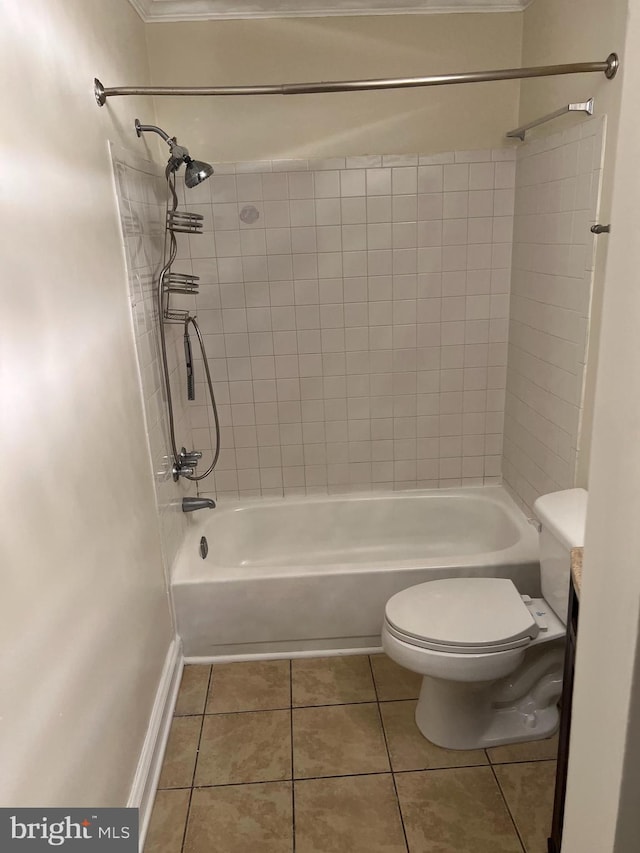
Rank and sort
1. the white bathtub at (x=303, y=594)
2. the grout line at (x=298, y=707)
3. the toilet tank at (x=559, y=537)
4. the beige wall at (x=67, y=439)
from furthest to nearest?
1. the white bathtub at (x=303, y=594)
2. the grout line at (x=298, y=707)
3. the toilet tank at (x=559, y=537)
4. the beige wall at (x=67, y=439)

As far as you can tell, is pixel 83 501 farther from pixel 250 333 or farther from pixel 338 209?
pixel 338 209

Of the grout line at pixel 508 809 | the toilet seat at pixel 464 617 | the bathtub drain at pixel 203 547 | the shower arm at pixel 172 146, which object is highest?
the shower arm at pixel 172 146

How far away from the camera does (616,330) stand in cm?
63

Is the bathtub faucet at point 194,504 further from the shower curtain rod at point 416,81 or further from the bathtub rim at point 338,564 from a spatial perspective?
the shower curtain rod at point 416,81

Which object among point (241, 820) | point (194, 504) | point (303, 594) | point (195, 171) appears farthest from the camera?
point (194, 504)

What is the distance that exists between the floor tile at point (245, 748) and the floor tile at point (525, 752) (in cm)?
66

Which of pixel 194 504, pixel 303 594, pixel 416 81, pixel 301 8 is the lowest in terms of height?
pixel 303 594

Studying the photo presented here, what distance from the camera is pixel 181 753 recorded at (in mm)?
2008

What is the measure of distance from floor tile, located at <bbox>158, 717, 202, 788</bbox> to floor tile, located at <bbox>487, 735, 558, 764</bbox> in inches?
37.2

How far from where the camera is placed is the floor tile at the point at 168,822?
5.57 feet

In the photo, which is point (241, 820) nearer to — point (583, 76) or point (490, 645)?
point (490, 645)

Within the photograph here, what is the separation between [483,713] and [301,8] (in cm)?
267

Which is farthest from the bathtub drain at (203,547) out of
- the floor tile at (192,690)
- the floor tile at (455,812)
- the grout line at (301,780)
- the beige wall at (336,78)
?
the beige wall at (336,78)

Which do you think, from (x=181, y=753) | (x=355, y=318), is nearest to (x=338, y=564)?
(x=181, y=753)
